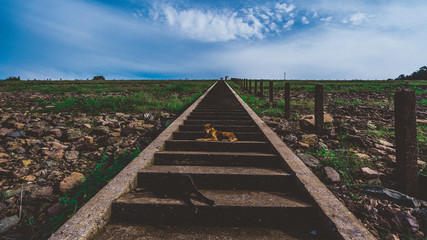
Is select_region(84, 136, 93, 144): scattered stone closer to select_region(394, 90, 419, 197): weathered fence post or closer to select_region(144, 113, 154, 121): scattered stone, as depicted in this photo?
select_region(144, 113, 154, 121): scattered stone

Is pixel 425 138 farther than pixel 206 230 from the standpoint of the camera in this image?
Yes

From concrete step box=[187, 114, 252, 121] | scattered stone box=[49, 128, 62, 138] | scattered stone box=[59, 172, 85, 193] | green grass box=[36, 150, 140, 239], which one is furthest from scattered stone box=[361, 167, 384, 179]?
scattered stone box=[49, 128, 62, 138]

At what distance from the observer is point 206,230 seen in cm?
156

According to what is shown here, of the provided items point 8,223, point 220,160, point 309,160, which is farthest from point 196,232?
point 309,160

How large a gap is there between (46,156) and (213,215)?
107 inches

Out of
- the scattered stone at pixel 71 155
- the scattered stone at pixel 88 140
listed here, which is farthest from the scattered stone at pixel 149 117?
the scattered stone at pixel 71 155

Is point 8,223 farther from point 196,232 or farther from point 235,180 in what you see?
point 235,180

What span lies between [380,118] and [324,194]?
510 centimetres

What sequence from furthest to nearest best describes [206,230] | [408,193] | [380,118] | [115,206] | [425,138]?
1. [380,118]
2. [425,138]
3. [408,193]
4. [115,206]
5. [206,230]

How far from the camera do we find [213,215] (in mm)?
1658

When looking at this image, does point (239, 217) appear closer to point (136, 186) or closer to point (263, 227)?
point (263, 227)

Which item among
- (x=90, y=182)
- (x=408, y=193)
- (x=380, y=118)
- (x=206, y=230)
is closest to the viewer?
(x=206, y=230)

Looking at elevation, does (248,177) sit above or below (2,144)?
below

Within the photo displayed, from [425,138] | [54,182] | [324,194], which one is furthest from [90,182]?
[425,138]
